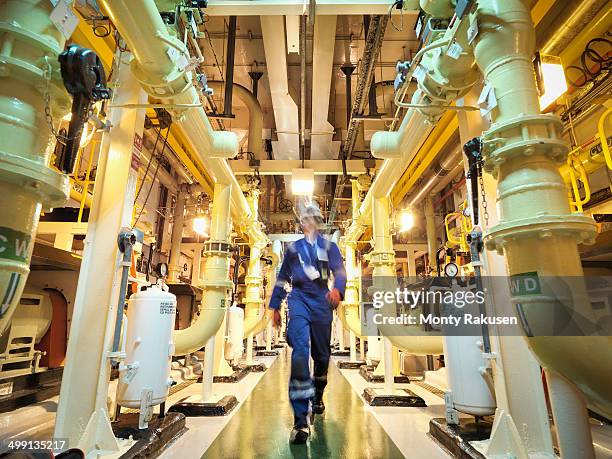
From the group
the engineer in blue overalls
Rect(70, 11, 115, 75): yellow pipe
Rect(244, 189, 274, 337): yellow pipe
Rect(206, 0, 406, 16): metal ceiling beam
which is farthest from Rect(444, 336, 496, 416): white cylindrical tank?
Rect(244, 189, 274, 337): yellow pipe

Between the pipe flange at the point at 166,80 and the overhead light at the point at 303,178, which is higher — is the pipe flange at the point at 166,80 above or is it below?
below

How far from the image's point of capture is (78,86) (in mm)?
1015

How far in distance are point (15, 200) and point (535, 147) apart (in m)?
1.70

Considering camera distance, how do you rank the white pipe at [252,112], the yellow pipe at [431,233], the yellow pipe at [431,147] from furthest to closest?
the yellow pipe at [431,233], the white pipe at [252,112], the yellow pipe at [431,147]

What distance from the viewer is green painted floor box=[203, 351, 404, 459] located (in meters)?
1.91

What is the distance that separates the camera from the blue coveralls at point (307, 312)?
6.72 feet

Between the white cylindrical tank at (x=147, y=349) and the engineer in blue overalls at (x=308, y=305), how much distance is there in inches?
31.8

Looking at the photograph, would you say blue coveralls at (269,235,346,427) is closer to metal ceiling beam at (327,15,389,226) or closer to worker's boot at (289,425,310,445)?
worker's boot at (289,425,310,445)

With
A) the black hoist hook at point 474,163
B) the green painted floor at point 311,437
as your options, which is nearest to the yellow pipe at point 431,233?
the green painted floor at point 311,437

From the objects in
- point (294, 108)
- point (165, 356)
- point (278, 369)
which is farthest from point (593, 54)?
point (278, 369)

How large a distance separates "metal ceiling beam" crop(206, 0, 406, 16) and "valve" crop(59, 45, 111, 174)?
197 centimetres

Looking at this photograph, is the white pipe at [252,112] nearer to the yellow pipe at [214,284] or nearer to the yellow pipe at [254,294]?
the yellow pipe at [254,294]

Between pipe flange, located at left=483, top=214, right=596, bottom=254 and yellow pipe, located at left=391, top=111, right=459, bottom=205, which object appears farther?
yellow pipe, located at left=391, top=111, right=459, bottom=205

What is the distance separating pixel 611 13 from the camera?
239cm
